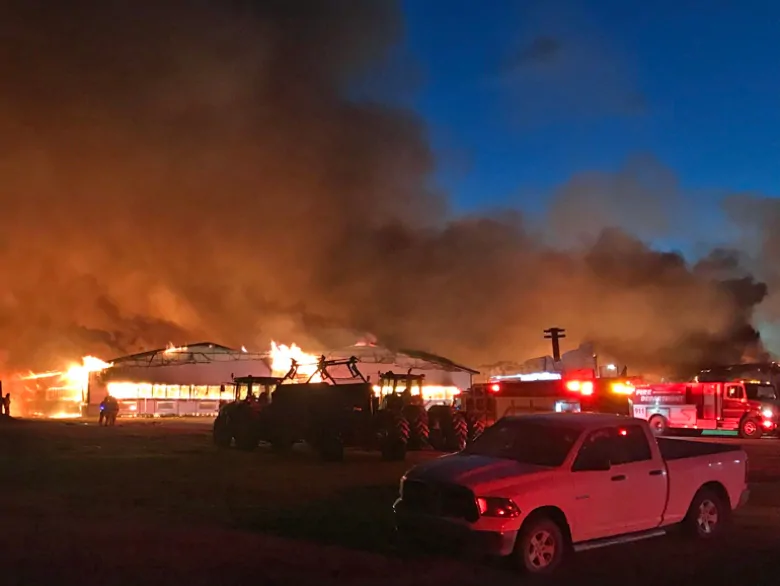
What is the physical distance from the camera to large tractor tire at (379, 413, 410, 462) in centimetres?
1819

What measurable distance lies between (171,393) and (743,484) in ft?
133

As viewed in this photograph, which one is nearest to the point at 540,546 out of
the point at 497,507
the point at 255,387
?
the point at 497,507

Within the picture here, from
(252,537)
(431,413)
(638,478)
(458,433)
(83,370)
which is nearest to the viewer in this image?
(638,478)

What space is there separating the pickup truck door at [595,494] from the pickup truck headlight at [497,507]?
653 millimetres

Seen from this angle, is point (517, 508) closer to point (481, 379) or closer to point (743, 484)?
point (743, 484)

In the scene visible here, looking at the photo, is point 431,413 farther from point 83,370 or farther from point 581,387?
point 83,370

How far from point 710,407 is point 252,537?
83.4 ft

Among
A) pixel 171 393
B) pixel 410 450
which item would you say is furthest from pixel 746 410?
pixel 171 393

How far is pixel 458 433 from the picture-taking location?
21.0 meters

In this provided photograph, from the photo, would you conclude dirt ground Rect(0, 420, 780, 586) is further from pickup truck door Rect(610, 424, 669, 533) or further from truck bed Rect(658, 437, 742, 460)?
truck bed Rect(658, 437, 742, 460)

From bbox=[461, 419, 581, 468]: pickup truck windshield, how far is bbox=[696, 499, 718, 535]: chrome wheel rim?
6.49ft

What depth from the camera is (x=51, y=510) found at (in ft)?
33.5

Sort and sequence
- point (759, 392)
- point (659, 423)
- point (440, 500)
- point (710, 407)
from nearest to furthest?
1. point (440, 500)
2. point (710, 407)
3. point (759, 392)
4. point (659, 423)

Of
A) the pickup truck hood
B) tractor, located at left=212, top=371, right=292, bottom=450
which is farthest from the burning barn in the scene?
the pickup truck hood
